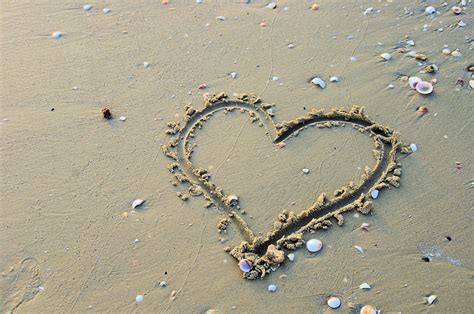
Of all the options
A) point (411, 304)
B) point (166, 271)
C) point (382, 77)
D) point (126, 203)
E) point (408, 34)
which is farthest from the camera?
point (408, 34)

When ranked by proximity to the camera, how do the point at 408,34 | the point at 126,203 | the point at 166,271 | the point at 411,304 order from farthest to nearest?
the point at 408,34 < the point at 126,203 < the point at 166,271 < the point at 411,304

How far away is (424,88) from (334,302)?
2.04 meters

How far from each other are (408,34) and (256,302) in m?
2.90

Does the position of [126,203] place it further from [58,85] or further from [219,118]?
[58,85]

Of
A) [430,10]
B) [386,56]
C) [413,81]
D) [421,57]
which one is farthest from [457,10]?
[413,81]

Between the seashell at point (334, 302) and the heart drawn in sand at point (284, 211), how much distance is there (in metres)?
0.40

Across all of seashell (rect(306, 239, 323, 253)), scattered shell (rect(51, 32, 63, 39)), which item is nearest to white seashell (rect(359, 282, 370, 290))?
seashell (rect(306, 239, 323, 253))

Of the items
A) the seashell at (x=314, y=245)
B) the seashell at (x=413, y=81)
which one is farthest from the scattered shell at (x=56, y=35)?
the seashell at (x=413, y=81)

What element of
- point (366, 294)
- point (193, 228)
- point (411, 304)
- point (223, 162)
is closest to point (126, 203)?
point (193, 228)

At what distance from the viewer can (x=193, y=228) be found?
136 inches

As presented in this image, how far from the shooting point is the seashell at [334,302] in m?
3.03

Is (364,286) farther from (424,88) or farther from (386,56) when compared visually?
(386,56)

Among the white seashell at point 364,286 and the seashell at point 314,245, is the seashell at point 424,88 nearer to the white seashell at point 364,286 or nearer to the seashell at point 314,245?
the seashell at point 314,245

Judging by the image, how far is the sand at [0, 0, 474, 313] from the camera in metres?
3.19
